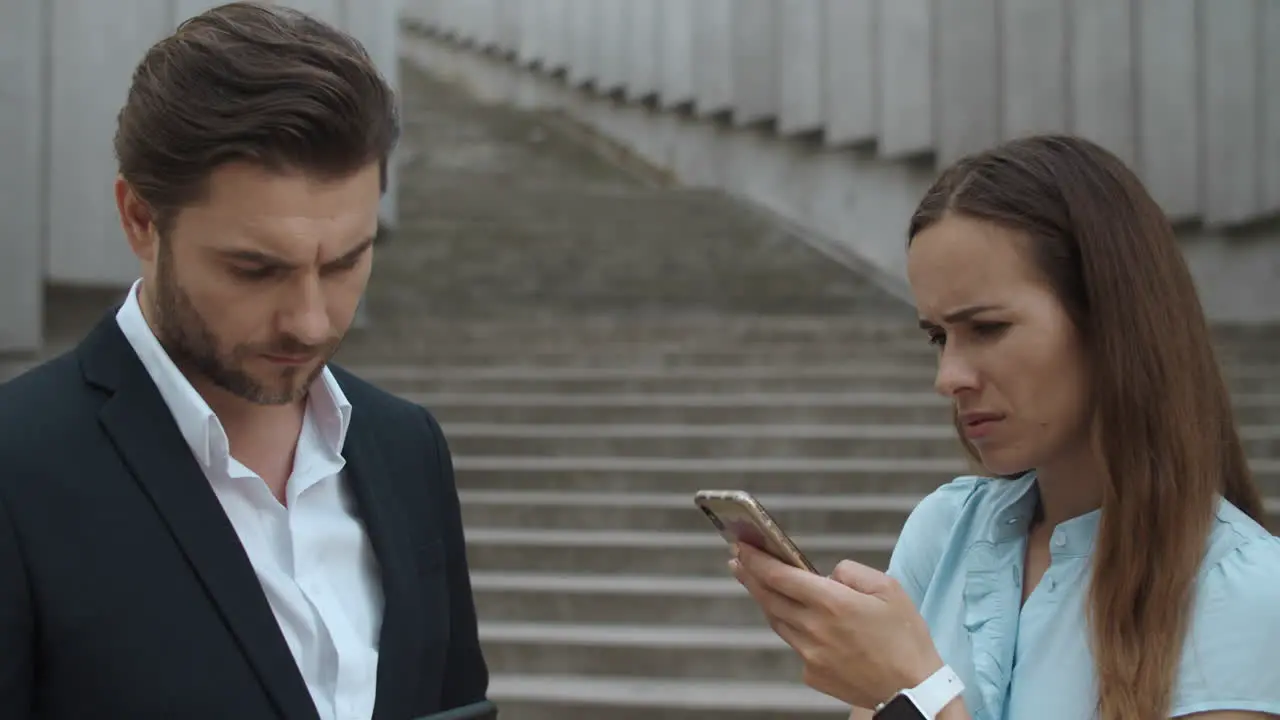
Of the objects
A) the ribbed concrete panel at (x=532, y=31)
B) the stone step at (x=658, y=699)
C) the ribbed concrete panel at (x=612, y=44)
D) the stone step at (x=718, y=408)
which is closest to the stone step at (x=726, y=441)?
the stone step at (x=718, y=408)

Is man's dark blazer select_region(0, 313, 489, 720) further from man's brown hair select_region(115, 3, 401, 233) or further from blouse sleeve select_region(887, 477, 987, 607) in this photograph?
blouse sleeve select_region(887, 477, 987, 607)

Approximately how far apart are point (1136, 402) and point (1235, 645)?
275 mm

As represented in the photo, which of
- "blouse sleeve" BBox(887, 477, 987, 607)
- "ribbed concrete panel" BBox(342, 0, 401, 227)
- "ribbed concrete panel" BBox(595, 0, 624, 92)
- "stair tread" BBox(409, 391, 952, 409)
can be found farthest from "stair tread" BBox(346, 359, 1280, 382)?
"ribbed concrete panel" BBox(595, 0, 624, 92)

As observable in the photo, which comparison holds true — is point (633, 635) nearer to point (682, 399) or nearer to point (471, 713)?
point (682, 399)

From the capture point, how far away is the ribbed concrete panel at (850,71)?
11203 millimetres

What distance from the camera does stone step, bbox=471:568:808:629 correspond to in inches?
205

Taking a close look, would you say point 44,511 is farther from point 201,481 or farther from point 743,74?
point 743,74

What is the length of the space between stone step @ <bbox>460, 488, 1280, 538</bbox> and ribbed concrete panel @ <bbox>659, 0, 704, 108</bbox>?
8645 millimetres

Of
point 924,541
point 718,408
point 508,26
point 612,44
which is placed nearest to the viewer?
point 924,541

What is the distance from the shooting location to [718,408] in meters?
6.79

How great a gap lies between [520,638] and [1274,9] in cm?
666

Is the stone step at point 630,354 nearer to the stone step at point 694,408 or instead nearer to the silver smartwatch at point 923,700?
the stone step at point 694,408

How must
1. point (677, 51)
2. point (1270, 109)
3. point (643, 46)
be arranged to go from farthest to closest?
point (643, 46) < point (677, 51) < point (1270, 109)

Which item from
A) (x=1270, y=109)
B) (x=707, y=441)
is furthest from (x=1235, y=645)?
(x=1270, y=109)
